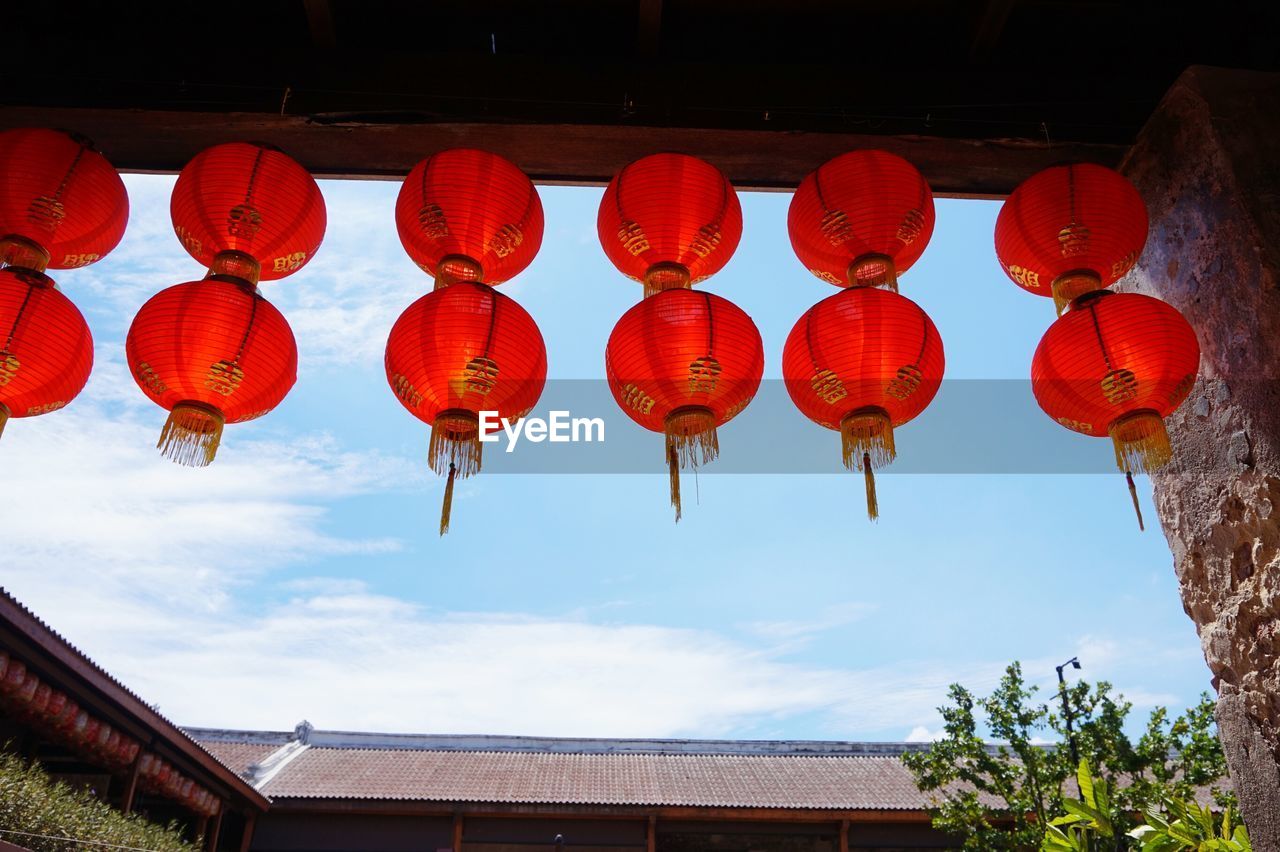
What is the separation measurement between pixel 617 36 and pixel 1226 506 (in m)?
2.43

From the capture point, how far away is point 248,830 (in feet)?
32.9

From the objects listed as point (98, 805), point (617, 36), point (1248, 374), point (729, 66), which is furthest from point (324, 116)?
point (98, 805)

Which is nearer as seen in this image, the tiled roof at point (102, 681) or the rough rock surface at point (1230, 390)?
the rough rock surface at point (1230, 390)

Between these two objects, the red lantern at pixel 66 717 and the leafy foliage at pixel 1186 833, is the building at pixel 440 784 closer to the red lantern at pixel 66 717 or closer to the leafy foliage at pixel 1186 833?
the red lantern at pixel 66 717

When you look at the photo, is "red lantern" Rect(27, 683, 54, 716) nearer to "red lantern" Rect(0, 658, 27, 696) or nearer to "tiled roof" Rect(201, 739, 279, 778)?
"red lantern" Rect(0, 658, 27, 696)

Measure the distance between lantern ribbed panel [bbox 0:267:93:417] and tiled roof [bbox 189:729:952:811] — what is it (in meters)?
8.82

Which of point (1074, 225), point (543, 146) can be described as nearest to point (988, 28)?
point (1074, 225)

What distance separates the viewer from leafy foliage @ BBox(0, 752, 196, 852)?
586 centimetres

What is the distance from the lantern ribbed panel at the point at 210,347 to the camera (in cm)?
228

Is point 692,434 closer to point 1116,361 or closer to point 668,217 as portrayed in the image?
point 668,217

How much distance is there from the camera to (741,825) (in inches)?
416

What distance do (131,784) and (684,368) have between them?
8.18m

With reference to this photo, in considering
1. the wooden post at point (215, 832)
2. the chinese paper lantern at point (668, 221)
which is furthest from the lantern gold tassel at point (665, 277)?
the wooden post at point (215, 832)

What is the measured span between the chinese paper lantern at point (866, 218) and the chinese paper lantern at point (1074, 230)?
0.30 metres
